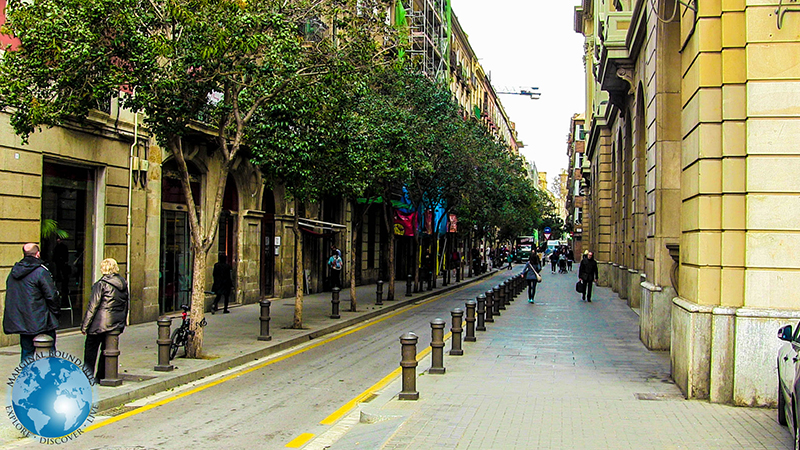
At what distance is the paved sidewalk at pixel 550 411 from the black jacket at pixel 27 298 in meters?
4.34

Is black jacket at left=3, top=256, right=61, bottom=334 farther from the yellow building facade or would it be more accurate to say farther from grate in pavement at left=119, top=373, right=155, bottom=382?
the yellow building facade

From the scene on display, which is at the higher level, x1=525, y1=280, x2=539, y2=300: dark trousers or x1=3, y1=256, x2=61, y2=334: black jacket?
x1=3, y1=256, x2=61, y2=334: black jacket

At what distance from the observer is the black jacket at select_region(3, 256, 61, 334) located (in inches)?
369

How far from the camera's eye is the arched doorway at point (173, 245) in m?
19.0

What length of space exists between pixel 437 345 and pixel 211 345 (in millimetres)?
5355

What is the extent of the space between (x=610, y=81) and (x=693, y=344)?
1433 centimetres

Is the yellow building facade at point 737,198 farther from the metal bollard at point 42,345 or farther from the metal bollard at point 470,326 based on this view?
the metal bollard at point 42,345

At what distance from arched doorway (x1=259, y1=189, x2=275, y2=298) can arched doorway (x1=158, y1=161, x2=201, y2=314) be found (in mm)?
4367

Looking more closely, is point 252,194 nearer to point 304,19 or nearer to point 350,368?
point 304,19

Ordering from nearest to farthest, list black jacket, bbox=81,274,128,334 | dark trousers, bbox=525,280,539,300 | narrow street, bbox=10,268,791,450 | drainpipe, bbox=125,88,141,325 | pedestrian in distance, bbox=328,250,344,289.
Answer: narrow street, bbox=10,268,791,450, black jacket, bbox=81,274,128,334, drainpipe, bbox=125,88,141,325, dark trousers, bbox=525,280,539,300, pedestrian in distance, bbox=328,250,344,289

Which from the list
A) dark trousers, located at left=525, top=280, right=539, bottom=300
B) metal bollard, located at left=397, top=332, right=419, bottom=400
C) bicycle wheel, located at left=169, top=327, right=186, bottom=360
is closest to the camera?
metal bollard, located at left=397, top=332, right=419, bottom=400

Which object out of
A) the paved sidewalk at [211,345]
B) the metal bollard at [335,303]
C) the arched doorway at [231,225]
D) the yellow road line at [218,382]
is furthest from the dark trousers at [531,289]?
the arched doorway at [231,225]

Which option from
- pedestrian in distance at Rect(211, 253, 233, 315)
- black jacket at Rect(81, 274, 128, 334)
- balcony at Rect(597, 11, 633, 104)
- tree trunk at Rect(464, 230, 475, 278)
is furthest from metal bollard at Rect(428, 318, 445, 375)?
tree trunk at Rect(464, 230, 475, 278)

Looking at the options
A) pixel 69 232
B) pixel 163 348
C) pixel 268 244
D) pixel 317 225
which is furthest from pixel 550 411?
pixel 317 225
